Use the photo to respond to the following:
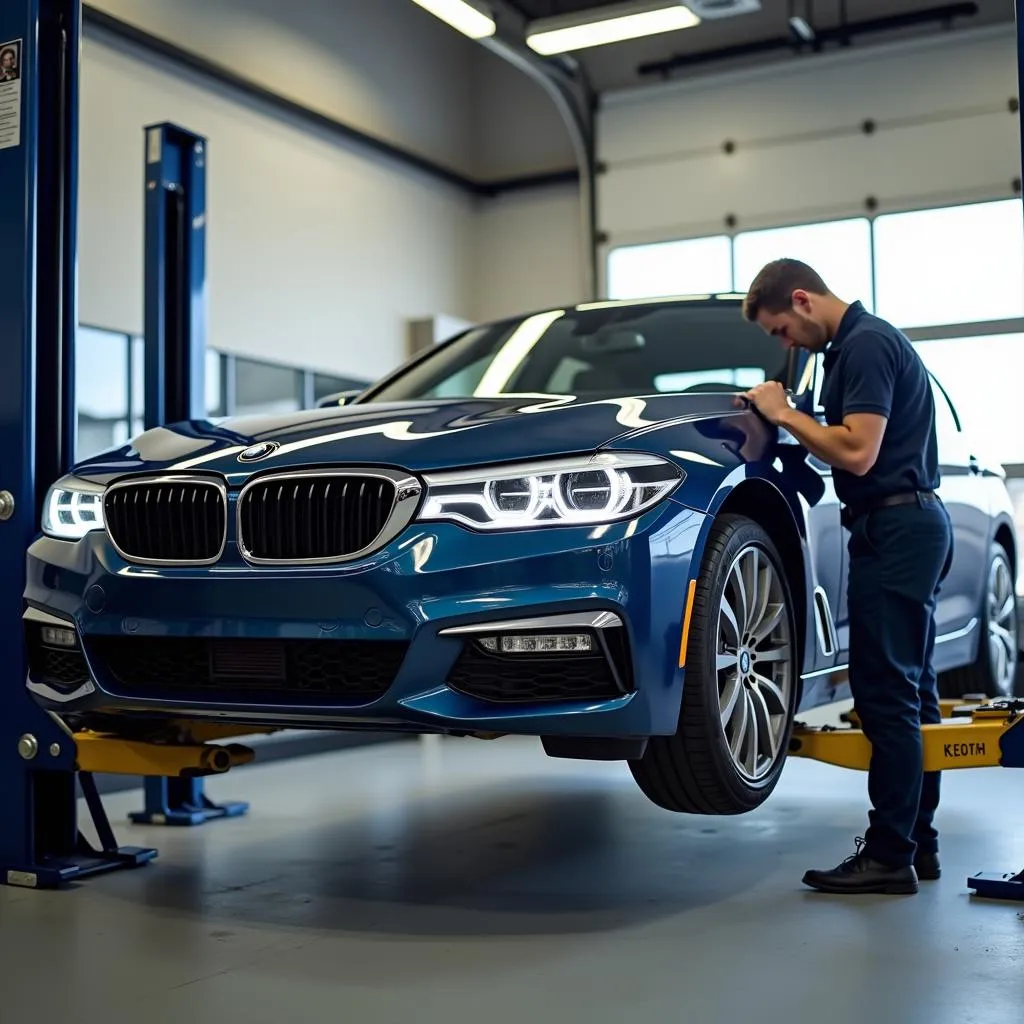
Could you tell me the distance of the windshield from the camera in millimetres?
4395

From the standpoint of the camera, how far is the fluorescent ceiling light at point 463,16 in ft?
34.1

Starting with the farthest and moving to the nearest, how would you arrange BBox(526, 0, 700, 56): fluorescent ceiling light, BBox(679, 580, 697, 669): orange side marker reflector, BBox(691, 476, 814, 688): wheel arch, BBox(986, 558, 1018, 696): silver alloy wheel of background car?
1. BBox(526, 0, 700, 56): fluorescent ceiling light
2. BBox(986, 558, 1018, 696): silver alloy wheel of background car
3. BBox(691, 476, 814, 688): wheel arch
4. BBox(679, 580, 697, 669): orange side marker reflector

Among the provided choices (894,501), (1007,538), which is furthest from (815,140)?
(894,501)

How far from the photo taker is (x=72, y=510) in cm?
360

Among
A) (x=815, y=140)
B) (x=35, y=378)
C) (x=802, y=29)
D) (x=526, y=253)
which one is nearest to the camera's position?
(x=35, y=378)

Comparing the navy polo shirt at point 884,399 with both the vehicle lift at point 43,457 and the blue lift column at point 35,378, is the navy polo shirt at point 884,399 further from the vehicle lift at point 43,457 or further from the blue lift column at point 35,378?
the blue lift column at point 35,378


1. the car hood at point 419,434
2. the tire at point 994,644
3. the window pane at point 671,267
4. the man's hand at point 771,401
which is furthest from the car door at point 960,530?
the window pane at point 671,267

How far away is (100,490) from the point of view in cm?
352

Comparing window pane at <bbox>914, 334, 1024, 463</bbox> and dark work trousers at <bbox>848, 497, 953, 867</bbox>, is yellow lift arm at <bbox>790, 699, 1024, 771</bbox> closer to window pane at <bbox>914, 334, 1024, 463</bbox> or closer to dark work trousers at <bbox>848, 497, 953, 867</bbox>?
dark work trousers at <bbox>848, 497, 953, 867</bbox>

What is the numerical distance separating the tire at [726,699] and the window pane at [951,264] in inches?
337

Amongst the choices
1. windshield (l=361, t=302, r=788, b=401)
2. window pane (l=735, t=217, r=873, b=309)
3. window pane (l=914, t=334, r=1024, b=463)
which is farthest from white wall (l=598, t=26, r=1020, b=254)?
windshield (l=361, t=302, r=788, b=401)

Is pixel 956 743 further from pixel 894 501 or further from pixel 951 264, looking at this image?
pixel 951 264

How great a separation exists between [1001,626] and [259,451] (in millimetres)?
3457

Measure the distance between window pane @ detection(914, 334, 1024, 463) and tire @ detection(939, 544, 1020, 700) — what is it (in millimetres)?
5527
